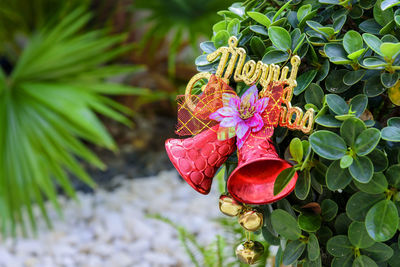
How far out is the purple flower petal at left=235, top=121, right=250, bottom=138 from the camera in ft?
1.75

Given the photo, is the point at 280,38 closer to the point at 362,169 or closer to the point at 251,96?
the point at 251,96

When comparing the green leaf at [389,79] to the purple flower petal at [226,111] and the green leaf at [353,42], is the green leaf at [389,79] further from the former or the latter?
the purple flower petal at [226,111]

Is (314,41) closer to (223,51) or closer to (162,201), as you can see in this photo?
(223,51)

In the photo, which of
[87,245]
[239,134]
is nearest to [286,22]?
[239,134]

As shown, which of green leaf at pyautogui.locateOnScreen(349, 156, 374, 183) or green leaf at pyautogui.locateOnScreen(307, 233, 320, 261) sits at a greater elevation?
green leaf at pyautogui.locateOnScreen(349, 156, 374, 183)

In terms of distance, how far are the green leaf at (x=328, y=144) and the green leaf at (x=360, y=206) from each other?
0.20 feet

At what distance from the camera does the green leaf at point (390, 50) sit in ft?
1.54

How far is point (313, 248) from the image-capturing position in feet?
1.82

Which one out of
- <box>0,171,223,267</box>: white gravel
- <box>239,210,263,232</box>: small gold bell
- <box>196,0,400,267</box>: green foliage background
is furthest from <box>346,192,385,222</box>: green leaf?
<box>0,171,223,267</box>: white gravel

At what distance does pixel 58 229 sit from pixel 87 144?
95 cm

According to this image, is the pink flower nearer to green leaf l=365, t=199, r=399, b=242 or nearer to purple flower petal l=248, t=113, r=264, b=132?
purple flower petal l=248, t=113, r=264, b=132

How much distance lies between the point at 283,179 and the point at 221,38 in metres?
0.21

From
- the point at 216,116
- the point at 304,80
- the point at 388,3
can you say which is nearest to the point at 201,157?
the point at 216,116

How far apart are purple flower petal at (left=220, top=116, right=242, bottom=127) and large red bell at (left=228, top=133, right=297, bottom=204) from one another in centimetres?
2
